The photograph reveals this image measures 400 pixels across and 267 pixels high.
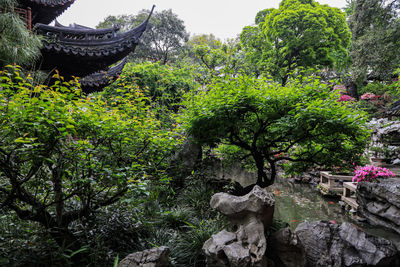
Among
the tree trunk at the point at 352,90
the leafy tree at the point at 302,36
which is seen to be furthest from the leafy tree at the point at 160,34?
the tree trunk at the point at 352,90

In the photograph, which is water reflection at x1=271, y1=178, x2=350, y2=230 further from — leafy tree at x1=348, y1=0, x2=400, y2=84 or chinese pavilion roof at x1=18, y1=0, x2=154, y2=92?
chinese pavilion roof at x1=18, y1=0, x2=154, y2=92

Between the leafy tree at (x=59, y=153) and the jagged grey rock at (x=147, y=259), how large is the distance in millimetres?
500

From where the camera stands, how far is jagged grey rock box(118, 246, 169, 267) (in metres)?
2.05

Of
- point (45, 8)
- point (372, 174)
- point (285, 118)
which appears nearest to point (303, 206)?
point (372, 174)

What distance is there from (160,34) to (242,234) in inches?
909

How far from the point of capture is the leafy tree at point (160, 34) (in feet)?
69.4

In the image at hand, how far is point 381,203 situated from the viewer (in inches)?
159

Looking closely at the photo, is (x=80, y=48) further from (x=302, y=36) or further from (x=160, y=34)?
(x=160, y=34)

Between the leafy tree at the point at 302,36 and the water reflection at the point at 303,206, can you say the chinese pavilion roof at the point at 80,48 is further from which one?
the leafy tree at the point at 302,36

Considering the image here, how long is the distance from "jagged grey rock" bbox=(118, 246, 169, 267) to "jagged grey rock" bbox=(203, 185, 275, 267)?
535 mm

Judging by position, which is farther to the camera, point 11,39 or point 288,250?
point 11,39

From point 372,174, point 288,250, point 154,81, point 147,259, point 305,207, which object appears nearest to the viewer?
point 147,259

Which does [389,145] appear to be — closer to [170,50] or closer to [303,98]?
[303,98]

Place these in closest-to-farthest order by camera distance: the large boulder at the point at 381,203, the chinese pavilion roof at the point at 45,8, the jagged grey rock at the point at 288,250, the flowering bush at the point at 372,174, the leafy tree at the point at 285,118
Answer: the jagged grey rock at the point at 288,250 → the leafy tree at the point at 285,118 → the large boulder at the point at 381,203 → the flowering bush at the point at 372,174 → the chinese pavilion roof at the point at 45,8
